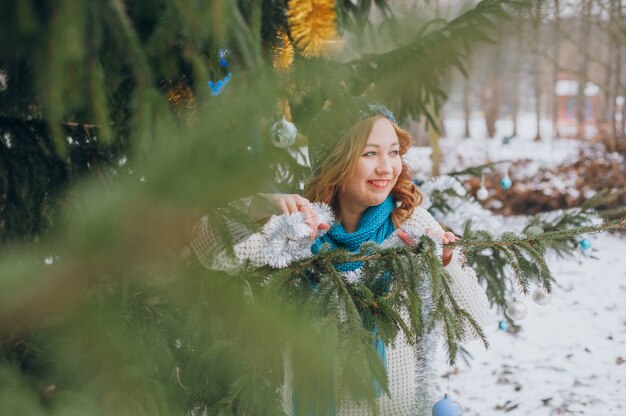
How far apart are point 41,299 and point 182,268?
38cm

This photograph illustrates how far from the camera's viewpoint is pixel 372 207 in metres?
1.89

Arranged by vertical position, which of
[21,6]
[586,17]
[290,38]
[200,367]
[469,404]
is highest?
[586,17]

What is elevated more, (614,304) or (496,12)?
(496,12)

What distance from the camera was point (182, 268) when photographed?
1.08 meters

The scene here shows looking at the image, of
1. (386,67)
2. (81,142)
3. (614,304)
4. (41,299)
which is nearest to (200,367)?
(41,299)

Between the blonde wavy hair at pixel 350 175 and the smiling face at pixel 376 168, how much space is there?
0.06 ft

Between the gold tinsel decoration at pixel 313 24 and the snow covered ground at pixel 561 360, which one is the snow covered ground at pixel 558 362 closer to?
the snow covered ground at pixel 561 360

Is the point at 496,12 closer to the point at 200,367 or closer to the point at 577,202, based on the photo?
the point at 200,367

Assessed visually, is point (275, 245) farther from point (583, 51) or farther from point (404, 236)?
point (583, 51)

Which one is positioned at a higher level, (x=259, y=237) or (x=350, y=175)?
(x=350, y=175)

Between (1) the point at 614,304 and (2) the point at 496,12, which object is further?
(1) the point at 614,304

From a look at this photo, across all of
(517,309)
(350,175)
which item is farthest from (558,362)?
(350,175)

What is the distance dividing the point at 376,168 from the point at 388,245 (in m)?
0.38

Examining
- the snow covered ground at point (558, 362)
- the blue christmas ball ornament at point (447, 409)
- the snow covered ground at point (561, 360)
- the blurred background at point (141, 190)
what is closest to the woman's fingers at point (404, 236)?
the blurred background at point (141, 190)
